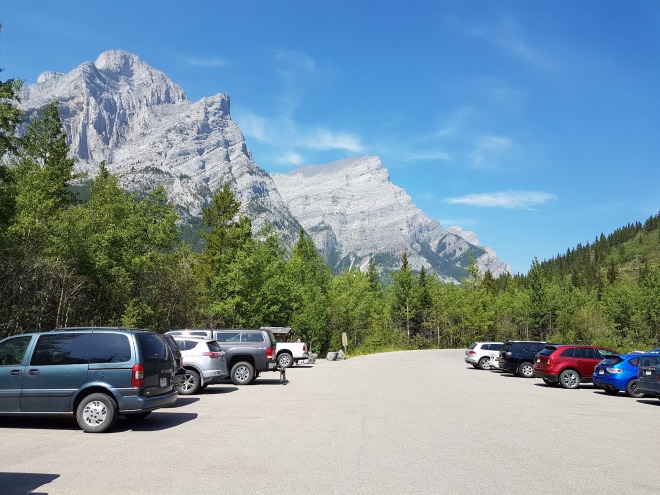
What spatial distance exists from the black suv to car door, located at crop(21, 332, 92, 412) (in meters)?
21.9

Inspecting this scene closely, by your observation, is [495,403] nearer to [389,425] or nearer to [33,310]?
[389,425]

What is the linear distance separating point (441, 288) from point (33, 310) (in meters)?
78.7

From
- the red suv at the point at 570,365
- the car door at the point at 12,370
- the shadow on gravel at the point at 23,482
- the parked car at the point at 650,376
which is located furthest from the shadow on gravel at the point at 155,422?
the red suv at the point at 570,365

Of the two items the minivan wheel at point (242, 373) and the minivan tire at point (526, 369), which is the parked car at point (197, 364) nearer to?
the minivan wheel at point (242, 373)

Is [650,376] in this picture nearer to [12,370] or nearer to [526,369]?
[526,369]

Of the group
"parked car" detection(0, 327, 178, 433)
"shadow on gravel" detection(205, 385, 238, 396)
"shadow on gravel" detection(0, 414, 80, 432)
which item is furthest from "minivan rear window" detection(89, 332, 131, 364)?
"shadow on gravel" detection(205, 385, 238, 396)

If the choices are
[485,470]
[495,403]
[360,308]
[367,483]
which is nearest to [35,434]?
[367,483]

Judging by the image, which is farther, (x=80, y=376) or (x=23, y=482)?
(x=80, y=376)

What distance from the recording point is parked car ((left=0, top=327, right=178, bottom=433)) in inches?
389

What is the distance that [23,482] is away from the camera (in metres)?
6.35

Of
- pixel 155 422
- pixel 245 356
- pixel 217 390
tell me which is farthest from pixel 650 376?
pixel 155 422

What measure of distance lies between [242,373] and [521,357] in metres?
14.5

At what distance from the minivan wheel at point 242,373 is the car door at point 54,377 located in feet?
34.3

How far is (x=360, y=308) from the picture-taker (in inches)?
2753
